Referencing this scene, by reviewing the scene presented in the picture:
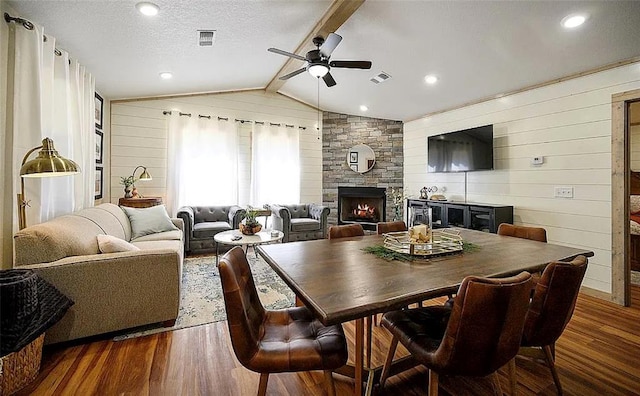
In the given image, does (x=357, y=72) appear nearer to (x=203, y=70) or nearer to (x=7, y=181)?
(x=203, y=70)

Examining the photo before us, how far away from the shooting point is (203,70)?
4363 mm

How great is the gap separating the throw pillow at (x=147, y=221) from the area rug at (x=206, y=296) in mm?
655

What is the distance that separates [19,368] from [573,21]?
15.5 feet

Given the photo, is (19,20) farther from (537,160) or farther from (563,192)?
(563,192)

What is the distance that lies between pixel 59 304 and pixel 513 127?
5.09 meters

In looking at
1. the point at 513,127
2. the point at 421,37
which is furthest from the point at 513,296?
the point at 513,127

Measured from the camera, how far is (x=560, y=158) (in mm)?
3588

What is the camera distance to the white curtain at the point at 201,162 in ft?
17.0

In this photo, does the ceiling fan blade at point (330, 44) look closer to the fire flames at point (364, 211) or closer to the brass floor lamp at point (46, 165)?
the brass floor lamp at point (46, 165)

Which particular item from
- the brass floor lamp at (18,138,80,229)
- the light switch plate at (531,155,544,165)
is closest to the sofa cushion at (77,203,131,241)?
the brass floor lamp at (18,138,80,229)

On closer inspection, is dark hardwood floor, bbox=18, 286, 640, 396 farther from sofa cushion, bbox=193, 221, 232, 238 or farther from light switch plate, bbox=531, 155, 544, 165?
sofa cushion, bbox=193, 221, 232, 238

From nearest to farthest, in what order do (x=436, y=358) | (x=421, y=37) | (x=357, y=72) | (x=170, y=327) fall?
(x=436, y=358) < (x=170, y=327) < (x=421, y=37) < (x=357, y=72)

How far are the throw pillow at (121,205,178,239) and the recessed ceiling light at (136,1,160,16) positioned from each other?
243 centimetres

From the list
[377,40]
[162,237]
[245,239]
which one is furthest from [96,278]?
[377,40]
